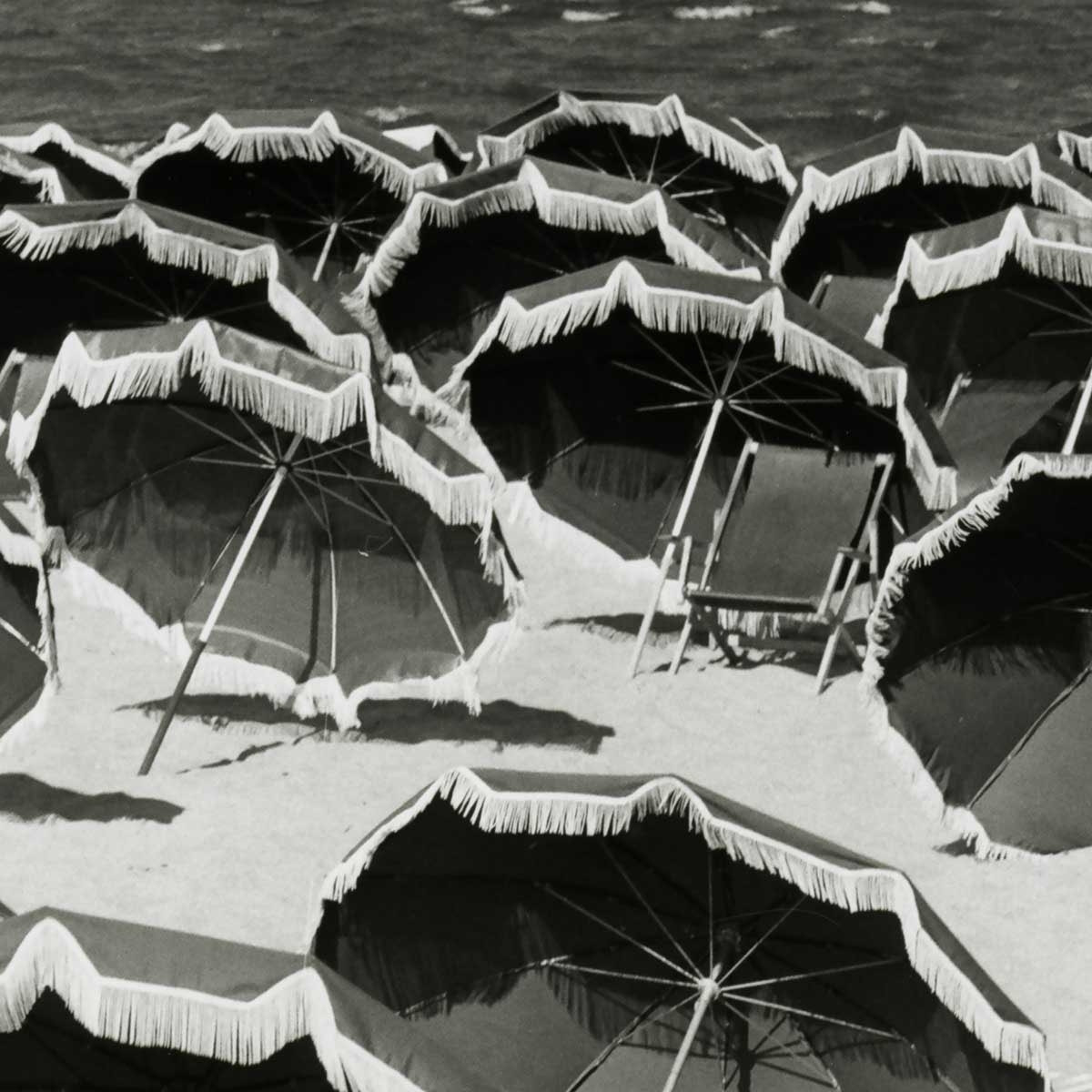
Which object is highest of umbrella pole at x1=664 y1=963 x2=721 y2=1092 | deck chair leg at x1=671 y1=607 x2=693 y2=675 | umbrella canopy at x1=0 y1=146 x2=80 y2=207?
umbrella pole at x1=664 y1=963 x2=721 y2=1092

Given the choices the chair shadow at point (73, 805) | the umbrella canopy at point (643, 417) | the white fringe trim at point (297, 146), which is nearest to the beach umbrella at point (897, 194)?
the white fringe trim at point (297, 146)

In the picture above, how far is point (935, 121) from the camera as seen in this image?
86.7 feet

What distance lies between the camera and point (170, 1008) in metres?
4.12

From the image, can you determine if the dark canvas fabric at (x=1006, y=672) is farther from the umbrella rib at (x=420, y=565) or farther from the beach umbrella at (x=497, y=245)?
the beach umbrella at (x=497, y=245)

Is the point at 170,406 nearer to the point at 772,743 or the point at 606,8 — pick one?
the point at 772,743

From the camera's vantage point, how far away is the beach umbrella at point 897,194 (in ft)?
39.3

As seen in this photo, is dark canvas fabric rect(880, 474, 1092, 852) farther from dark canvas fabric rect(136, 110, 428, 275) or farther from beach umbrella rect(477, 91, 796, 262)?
beach umbrella rect(477, 91, 796, 262)

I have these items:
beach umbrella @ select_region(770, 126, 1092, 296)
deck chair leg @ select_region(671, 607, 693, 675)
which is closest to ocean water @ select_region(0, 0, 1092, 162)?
beach umbrella @ select_region(770, 126, 1092, 296)

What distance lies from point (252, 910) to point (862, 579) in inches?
135

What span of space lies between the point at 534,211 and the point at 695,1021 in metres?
6.45

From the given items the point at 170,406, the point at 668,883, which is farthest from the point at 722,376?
the point at 668,883

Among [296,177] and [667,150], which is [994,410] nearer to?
[667,150]

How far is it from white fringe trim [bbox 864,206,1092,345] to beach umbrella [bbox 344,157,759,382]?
722mm

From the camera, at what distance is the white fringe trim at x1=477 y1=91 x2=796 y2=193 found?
13.7 meters
